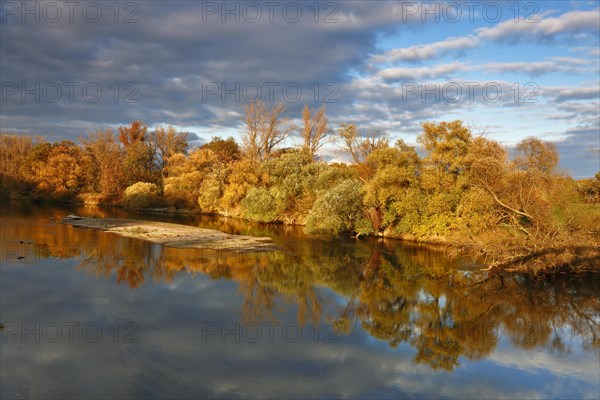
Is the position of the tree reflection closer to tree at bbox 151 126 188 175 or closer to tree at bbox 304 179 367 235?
tree at bbox 304 179 367 235

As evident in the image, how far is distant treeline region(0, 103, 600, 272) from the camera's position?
74.6ft

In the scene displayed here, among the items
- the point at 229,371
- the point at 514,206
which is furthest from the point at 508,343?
the point at 514,206

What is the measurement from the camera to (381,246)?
30656 mm

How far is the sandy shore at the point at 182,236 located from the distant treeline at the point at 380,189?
6470 mm

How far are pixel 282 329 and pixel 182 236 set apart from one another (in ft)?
60.5

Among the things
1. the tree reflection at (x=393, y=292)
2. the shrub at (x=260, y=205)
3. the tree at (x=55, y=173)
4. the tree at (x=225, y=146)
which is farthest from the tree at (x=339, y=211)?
the tree at (x=55, y=173)

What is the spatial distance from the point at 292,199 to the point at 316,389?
33191mm

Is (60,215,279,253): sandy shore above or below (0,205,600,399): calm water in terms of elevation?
above

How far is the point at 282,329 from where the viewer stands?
550 inches

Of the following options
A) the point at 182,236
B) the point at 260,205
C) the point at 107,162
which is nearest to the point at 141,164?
the point at 107,162

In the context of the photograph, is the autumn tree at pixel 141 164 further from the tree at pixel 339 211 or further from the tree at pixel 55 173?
the tree at pixel 339 211

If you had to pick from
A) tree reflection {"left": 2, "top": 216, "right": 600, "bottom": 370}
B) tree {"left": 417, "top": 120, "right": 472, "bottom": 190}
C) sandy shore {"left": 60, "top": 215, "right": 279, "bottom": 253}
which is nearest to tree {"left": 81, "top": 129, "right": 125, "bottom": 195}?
sandy shore {"left": 60, "top": 215, "right": 279, "bottom": 253}

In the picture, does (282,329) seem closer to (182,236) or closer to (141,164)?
(182,236)

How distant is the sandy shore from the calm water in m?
3.41
